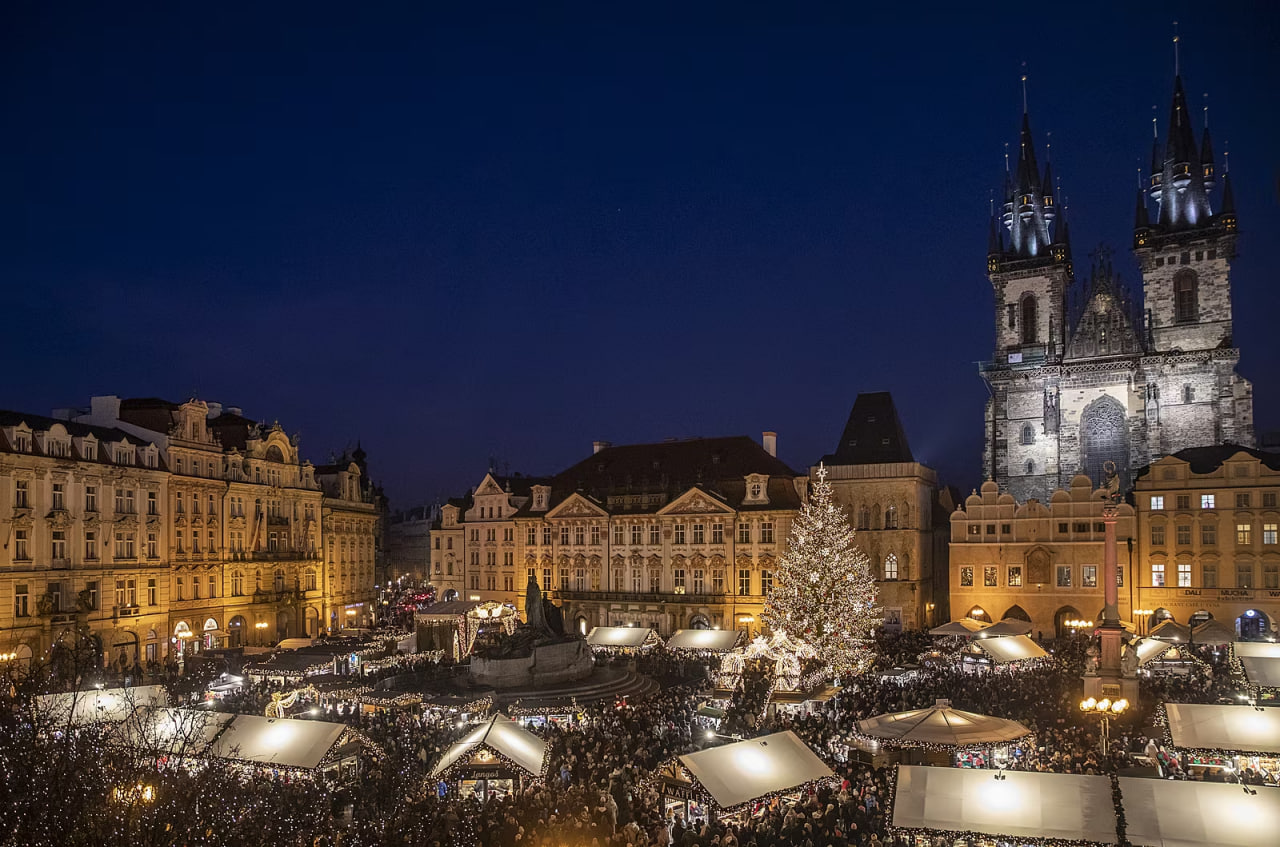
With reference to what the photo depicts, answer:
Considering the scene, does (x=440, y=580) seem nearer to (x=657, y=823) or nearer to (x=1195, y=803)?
(x=657, y=823)

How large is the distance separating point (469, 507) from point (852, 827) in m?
52.9

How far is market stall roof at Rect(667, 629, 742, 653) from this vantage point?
39.1 m

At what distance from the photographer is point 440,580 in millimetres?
66312

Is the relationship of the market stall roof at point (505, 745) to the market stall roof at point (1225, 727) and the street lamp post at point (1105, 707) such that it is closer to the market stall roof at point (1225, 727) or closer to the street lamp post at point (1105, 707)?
the market stall roof at point (1225, 727)

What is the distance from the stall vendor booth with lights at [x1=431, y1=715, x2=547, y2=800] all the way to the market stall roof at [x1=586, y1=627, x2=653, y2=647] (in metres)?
17.8

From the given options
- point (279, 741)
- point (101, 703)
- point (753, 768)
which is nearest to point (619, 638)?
point (279, 741)

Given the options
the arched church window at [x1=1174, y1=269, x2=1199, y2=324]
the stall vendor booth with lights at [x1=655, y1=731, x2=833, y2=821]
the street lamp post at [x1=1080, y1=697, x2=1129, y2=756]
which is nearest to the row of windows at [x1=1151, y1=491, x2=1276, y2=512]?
the arched church window at [x1=1174, y1=269, x2=1199, y2=324]

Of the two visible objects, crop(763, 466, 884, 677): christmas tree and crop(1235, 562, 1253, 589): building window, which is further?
crop(1235, 562, 1253, 589): building window

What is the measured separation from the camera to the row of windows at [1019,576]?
50.2 meters

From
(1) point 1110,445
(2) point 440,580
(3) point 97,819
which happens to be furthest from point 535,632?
(1) point 1110,445

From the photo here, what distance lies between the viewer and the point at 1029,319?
2579 inches

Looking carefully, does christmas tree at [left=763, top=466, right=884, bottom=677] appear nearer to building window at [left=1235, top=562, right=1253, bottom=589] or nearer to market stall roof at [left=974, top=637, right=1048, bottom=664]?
market stall roof at [left=974, top=637, right=1048, bottom=664]

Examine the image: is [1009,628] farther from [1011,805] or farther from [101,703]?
[101,703]

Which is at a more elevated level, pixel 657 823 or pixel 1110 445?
pixel 1110 445
